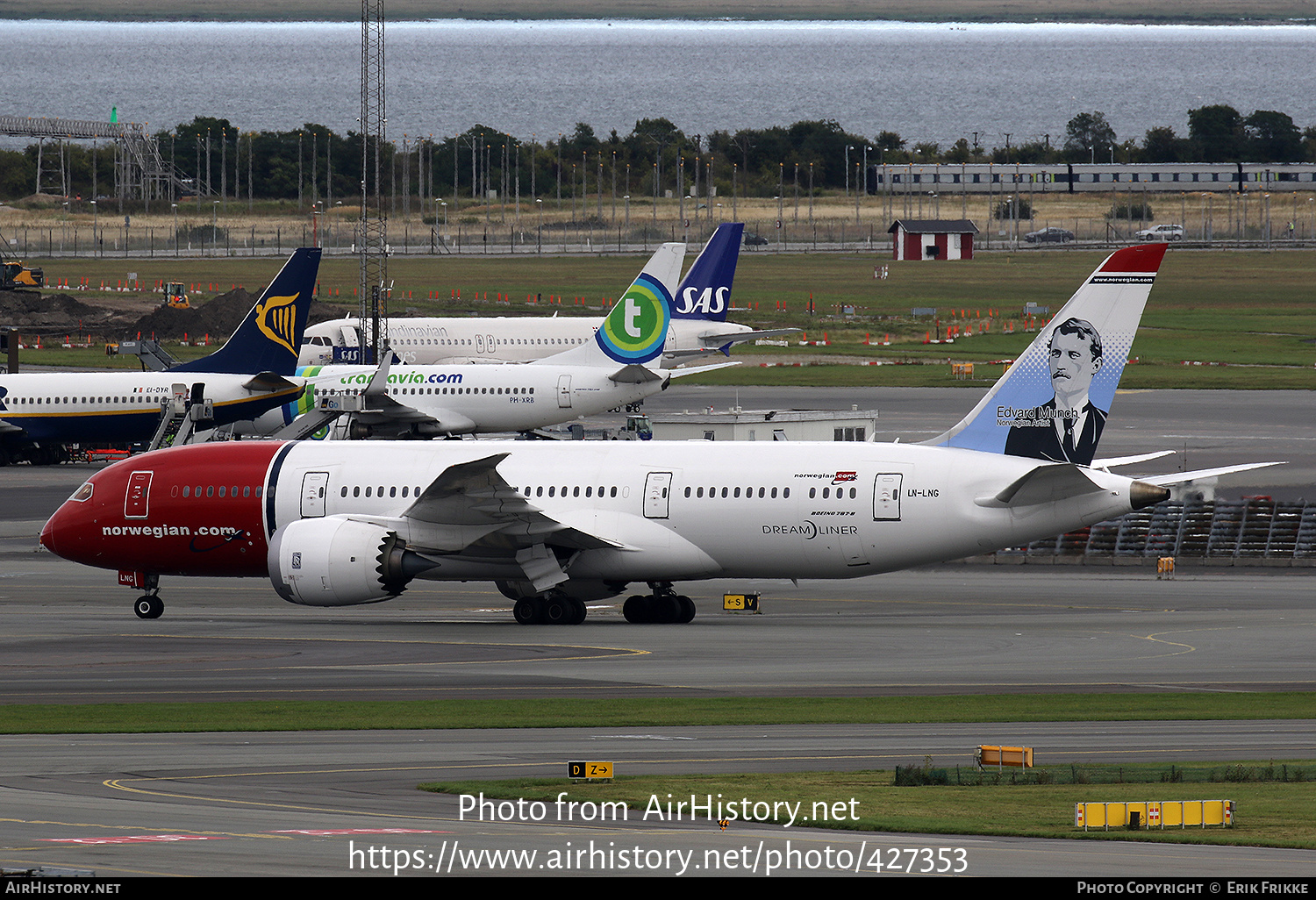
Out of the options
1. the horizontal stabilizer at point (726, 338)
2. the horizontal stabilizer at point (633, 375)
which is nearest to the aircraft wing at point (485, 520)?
the horizontal stabilizer at point (633, 375)

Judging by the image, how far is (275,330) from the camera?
206 ft

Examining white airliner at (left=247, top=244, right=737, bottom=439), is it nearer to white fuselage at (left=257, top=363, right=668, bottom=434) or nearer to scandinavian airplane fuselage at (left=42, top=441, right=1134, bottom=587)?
white fuselage at (left=257, top=363, right=668, bottom=434)

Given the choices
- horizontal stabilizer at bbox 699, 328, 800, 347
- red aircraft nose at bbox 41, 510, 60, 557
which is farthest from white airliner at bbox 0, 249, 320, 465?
red aircraft nose at bbox 41, 510, 60, 557

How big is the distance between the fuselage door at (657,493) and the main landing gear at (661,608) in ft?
5.45

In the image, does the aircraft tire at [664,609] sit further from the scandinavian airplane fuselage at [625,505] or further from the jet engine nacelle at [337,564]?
the jet engine nacelle at [337,564]

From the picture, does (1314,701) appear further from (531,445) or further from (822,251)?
(822,251)

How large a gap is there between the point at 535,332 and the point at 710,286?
1069cm

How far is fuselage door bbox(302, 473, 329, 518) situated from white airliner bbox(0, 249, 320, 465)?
2605 centimetres

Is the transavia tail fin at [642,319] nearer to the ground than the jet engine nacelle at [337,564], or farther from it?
farther from it

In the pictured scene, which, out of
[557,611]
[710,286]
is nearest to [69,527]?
[557,611]

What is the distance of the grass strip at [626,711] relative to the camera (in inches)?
973

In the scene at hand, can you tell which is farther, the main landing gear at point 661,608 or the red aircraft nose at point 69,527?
the red aircraft nose at point 69,527

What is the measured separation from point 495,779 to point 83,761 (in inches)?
220
